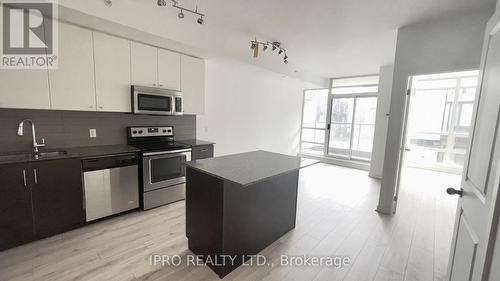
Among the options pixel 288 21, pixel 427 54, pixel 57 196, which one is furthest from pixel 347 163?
pixel 57 196

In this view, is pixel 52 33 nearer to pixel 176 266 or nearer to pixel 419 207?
pixel 176 266

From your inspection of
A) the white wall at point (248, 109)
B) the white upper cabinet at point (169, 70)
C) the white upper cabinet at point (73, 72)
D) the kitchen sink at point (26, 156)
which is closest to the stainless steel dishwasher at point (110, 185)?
the kitchen sink at point (26, 156)

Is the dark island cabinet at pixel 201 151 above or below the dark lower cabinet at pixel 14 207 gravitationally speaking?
above

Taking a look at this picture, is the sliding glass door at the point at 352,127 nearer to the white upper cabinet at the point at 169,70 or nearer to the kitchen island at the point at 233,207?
the kitchen island at the point at 233,207

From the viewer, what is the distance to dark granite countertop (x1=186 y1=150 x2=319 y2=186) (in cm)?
172

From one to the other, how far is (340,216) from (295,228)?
82cm

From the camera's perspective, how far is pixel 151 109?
308 centimetres

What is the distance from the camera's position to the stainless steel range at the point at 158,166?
9.56ft

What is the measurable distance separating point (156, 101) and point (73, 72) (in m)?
0.99

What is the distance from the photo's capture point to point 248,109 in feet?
17.1

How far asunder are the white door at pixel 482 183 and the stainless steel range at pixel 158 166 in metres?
3.01

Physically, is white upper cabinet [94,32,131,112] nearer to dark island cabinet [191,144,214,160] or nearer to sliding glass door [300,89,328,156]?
dark island cabinet [191,144,214,160]

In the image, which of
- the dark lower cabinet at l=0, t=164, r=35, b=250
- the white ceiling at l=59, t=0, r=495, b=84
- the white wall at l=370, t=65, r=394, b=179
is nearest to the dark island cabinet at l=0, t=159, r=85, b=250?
the dark lower cabinet at l=0, t=164, r=35, b=250

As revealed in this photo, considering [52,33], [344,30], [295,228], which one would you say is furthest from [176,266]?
[344,30]
